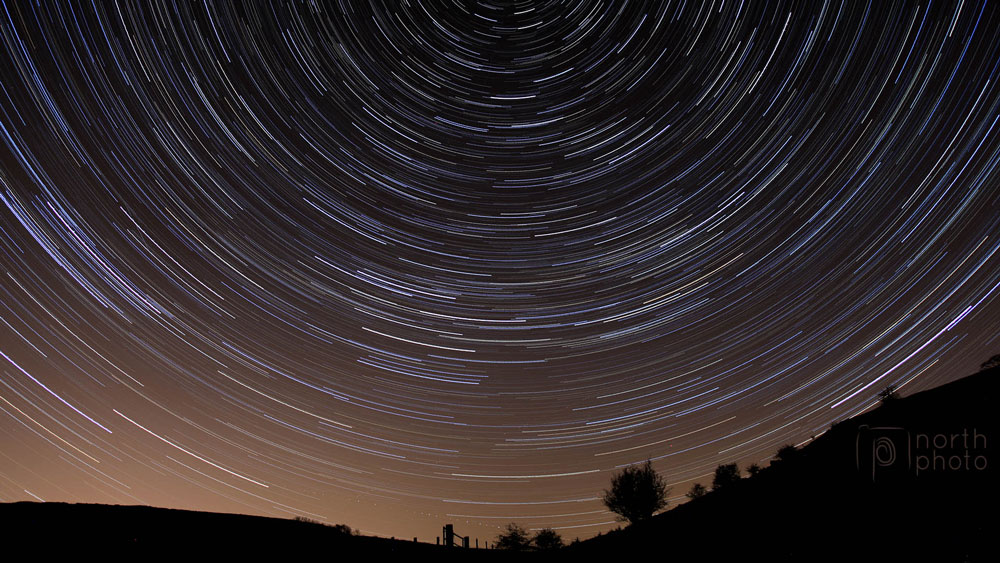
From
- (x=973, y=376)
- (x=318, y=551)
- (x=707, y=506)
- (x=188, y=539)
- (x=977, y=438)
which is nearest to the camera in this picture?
(x=977, y=438)

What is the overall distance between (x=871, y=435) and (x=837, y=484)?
842mm

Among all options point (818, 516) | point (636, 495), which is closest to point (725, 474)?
point (636, 495)

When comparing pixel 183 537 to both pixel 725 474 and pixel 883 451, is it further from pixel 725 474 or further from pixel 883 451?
pixel 725 474

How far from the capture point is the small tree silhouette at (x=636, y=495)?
118ft

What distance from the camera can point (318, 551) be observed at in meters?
12.0

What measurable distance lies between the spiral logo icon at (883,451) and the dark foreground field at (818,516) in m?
0.01

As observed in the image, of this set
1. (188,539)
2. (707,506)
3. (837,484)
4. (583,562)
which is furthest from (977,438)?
(188,539)

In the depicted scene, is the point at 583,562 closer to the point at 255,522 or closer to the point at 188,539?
the point at 255,522

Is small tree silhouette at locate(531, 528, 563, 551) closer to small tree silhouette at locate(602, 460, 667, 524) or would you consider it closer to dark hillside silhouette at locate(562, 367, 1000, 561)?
small tree silhouette at locate(602, 460, 667, 524)

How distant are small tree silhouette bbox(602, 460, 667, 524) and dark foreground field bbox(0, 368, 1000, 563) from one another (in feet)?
85.1

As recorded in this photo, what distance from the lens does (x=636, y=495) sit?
36.2 metres

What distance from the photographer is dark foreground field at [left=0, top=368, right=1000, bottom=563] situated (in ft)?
20.2

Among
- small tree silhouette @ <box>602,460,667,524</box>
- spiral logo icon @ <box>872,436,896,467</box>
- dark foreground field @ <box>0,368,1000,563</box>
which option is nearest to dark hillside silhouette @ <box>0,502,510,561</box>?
dark foreground field @ <box>0,368,1000,563</box>

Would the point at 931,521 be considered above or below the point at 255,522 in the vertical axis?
below
